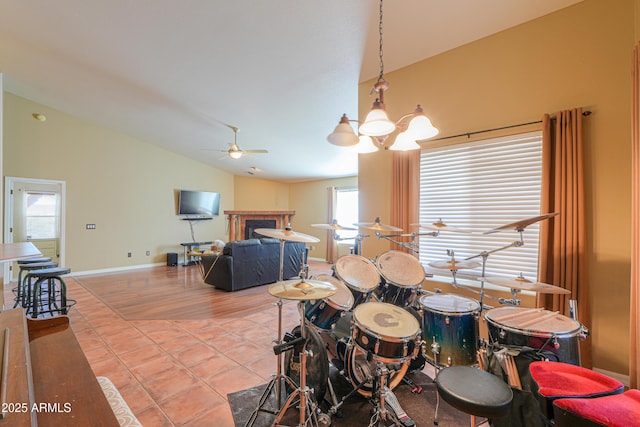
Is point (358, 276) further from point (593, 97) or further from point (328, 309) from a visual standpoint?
point (593, 97)

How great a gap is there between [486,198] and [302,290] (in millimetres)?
2029

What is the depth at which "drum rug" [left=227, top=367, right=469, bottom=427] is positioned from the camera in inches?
69.6

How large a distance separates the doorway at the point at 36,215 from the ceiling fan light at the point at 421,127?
23.5 feet

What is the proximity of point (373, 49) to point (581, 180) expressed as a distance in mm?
2120

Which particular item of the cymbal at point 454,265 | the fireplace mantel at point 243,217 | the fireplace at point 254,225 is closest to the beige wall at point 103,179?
the fireplace mantel at point 243,217

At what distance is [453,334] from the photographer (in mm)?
1820

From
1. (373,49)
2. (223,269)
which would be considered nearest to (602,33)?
(373,49)

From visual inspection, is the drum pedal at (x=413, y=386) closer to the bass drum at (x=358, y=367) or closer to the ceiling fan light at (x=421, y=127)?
the bass drum at (x=358, y=367)

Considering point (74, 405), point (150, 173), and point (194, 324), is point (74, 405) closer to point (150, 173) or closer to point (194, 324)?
point (194, 324)

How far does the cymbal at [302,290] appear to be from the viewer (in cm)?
149

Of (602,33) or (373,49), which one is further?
(373,49)

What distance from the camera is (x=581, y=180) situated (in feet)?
6.50

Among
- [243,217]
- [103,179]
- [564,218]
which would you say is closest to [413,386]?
[564,218]

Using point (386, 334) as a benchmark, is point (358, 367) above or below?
below
